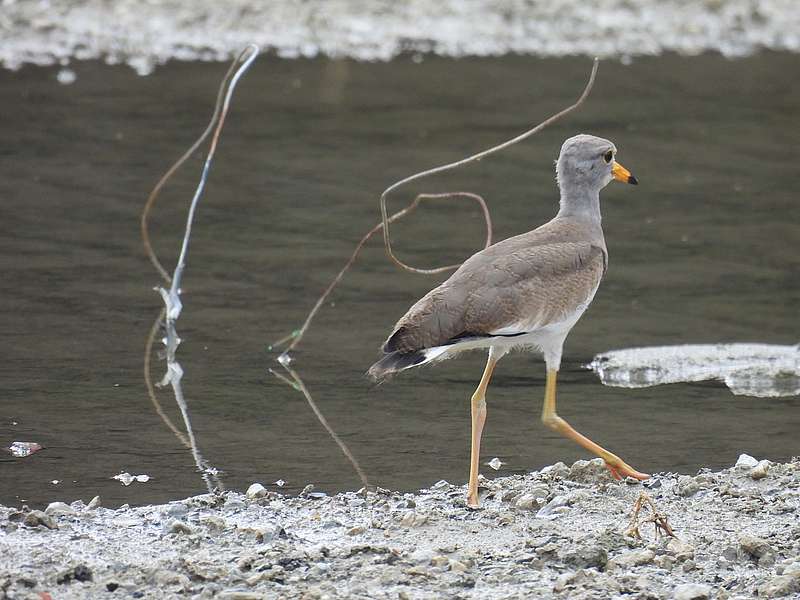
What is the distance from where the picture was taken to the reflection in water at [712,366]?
9.02 metres

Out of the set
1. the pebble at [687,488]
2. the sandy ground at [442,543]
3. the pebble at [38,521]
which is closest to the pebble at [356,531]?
the sandy ground at [442,543]

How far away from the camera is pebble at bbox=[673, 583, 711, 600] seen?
17.9ft

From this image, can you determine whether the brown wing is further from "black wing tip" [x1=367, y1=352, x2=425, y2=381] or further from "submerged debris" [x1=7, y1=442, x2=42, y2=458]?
"submerged debris" [x1=7, y1=442, x2=42, y2=458]

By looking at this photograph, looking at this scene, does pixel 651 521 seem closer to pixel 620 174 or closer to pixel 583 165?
pixel 583 165

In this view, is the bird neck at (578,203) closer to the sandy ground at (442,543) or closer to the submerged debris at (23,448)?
the sandy ground at (442,543)

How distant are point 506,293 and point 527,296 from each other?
114 mm

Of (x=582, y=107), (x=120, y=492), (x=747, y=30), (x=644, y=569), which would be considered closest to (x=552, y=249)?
(x=644, y=569)

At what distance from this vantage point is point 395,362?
6.46 metres

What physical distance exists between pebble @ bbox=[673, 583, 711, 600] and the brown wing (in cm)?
157

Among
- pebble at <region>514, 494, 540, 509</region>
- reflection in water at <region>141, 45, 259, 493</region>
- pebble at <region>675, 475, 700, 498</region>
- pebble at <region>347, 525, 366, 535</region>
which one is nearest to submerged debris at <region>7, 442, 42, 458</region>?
reflection in water at <region>141, 45, 259, 493</region>

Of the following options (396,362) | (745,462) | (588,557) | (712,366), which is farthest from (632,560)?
(712,366)

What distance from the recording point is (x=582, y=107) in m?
18.5

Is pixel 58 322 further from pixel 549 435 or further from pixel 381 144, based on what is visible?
pixel 381 144

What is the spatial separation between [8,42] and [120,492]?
15639mm
